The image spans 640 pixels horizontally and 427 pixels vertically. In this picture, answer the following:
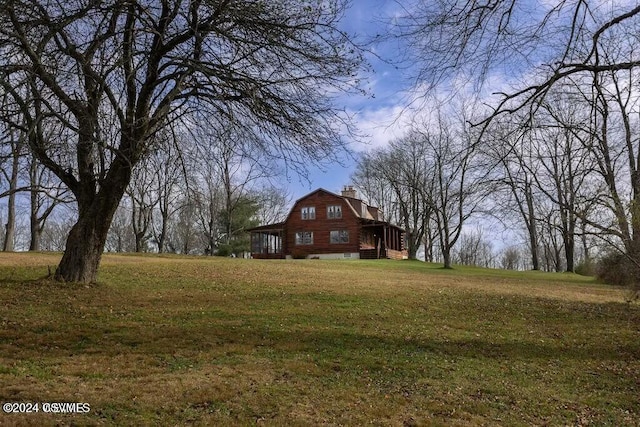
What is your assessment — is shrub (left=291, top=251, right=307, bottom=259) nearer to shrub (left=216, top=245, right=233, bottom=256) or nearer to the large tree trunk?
shrub (left=216, top=245, right=233, bottom=256)

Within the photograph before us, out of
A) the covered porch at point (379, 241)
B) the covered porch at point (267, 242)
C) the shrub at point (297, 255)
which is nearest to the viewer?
the shrub at point (297, 255)

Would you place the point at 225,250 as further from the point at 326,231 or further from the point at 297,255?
the point at 326,231

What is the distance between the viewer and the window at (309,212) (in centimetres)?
4394

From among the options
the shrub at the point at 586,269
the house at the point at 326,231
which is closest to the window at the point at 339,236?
the house at the point at 326,231

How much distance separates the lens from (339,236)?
42906 mm

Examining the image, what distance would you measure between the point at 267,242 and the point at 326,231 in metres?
6.86

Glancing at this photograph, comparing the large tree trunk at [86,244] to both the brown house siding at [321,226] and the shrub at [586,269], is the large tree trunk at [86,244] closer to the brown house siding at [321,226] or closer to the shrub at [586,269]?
the brown house siding at [321,226]

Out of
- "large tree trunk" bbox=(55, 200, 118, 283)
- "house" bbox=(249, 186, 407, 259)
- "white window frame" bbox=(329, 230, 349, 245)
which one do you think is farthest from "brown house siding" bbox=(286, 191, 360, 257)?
"large tree trunk" bbox=(55, 200, 118, 283)

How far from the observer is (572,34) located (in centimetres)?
601

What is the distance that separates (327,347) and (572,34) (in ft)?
17.5

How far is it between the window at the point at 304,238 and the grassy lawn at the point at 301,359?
31.5 meters

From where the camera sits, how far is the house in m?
42.5

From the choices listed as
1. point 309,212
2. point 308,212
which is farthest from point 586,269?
point 308,212

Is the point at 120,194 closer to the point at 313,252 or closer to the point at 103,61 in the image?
the point at 103,61
